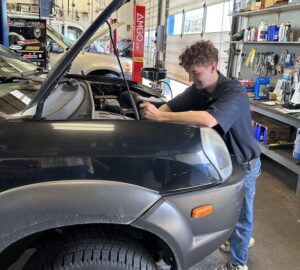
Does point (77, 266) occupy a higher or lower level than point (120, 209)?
lower

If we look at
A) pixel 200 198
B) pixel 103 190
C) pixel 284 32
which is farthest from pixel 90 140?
pixel 284 32

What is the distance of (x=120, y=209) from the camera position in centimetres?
110

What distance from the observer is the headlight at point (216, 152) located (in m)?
1.25

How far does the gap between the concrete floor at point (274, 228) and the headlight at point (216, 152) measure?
990 mm

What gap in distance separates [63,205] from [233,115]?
939 millimetres

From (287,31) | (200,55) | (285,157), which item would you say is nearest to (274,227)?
(285,157)

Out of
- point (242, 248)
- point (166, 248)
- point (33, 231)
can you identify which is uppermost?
point (33, 231)

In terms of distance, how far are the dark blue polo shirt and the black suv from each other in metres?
0.24

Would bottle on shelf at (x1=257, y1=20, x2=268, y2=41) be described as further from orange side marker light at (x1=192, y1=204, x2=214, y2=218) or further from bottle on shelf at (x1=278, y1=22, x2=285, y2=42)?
orange side marker light at (x1=192, y1=204, x2=214, y2=218)

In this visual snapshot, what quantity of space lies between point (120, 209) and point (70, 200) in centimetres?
17

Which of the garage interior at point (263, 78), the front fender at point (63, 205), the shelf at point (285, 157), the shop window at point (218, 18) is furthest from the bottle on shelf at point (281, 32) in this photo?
the front fender at point (63, 205)

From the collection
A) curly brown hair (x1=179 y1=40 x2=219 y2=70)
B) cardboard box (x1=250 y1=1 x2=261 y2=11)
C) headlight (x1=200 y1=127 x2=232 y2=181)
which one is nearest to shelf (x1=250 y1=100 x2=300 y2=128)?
cardboard box (x1=250 y1=1 x2=261 y2=11)

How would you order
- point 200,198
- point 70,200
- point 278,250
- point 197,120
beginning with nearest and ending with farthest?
point 70,200 → point 200,198 → point 197,120 → point 278,250

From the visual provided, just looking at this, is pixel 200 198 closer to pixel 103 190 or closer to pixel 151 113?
pixel 103 190
